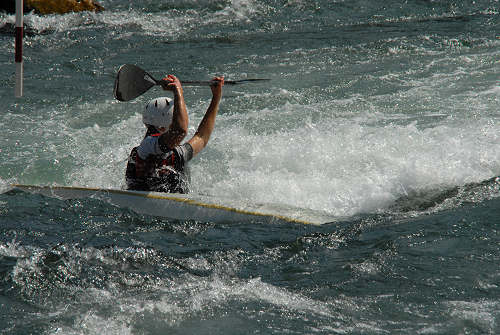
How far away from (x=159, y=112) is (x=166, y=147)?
9.7 inches

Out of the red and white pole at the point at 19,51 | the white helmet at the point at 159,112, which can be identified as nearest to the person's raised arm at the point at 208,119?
the white helmet at the point at 159,112

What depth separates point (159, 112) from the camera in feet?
14.3

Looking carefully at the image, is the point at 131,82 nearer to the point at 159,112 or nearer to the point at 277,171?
the point at 159,112

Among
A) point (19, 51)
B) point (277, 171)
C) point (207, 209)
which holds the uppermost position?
point (19, 51)

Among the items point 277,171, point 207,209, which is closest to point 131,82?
point 207,209

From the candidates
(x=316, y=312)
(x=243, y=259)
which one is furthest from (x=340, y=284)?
(x=243, y=259)

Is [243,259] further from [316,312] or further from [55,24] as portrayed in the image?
[55,24]

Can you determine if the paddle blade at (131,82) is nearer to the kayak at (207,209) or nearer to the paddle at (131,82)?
the paddle at (131,82)

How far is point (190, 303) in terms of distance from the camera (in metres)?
3.30

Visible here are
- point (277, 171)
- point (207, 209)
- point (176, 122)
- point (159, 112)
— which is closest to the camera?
point (176, 122)

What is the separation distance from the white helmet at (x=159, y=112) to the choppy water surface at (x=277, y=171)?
673mm

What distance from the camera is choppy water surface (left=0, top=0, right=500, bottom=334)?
10.8 feet

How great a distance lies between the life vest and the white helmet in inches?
4.1

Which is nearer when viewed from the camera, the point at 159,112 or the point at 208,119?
the point at 159,112
